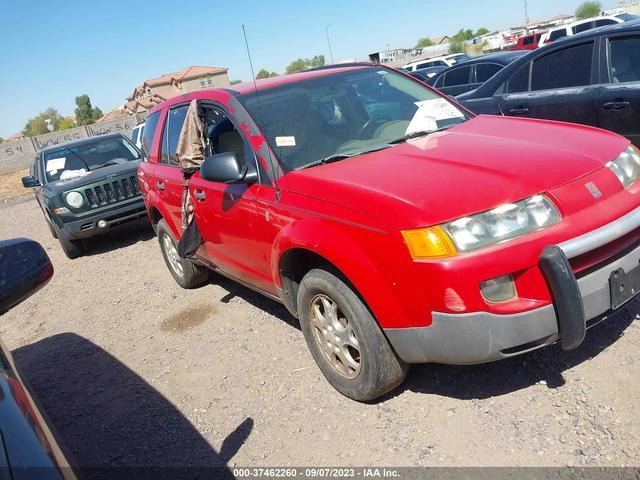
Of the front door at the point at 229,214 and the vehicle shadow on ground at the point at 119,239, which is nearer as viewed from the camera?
the front door at the point at 229,214

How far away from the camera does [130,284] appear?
6.48 meters

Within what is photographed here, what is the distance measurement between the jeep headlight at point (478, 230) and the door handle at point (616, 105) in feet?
11.0

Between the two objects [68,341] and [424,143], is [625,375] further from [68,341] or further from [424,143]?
[68,341]

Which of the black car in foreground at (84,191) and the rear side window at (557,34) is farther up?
the rear side window at (557,34)

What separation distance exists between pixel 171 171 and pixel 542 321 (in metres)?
3.50

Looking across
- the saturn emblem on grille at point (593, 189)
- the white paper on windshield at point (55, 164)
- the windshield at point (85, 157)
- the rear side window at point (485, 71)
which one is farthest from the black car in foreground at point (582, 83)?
the white paper on windshield at point (55, 164)

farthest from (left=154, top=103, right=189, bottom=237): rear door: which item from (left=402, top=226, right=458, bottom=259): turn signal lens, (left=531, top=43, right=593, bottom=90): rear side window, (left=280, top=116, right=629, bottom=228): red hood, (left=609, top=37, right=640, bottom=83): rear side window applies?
(left=609, top=37, right=640, bottom=83): rear side window

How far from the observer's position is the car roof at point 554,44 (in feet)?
17.1

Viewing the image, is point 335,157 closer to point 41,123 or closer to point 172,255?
point 172,255

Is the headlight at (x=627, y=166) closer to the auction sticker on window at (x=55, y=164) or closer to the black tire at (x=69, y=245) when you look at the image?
the black tire at (x=69, y=245)

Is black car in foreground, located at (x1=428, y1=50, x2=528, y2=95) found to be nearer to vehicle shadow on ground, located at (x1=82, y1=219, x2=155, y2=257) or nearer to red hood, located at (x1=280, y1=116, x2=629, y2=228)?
vehicle shadow on ground, located at (x1=82, y1=219, x2=155, y2=257)

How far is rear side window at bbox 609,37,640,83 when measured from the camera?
5.06 meters

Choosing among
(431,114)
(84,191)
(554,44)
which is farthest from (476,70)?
(431,114)

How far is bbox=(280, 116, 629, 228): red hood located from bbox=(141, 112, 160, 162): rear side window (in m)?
2.77
